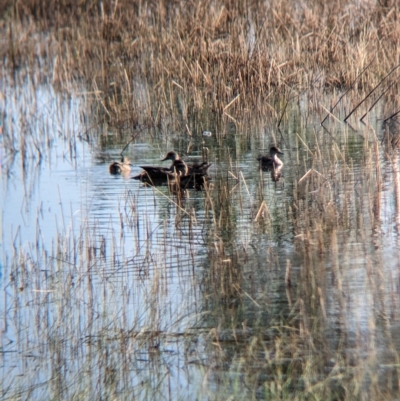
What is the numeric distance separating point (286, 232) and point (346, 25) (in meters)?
7.31

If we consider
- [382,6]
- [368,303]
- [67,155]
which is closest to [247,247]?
[368,303]

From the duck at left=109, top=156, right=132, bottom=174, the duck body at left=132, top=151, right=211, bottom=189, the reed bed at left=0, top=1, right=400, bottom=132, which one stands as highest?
the reed bed at left=0, top=1, right=400, bottom=132

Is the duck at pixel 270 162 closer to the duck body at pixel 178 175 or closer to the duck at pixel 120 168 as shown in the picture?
the duck body at pixel 178 175

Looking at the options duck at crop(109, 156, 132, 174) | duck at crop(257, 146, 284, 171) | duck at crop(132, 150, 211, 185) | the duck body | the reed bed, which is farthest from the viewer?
the reed bed

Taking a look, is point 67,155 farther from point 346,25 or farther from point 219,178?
point 346,25

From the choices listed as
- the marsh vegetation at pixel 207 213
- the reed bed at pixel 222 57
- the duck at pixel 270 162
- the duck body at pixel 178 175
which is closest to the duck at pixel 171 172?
the duck body at pixel 178 175

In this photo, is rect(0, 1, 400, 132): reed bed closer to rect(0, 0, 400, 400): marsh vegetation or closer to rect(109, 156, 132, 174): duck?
rect(0, 0, 400, 400): marsh vegetation

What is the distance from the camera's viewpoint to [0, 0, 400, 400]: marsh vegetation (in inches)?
180

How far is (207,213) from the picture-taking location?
704cm

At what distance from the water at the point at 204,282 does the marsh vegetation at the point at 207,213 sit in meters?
0.02

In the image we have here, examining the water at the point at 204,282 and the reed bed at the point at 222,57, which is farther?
the reed bed at the point at 222,57

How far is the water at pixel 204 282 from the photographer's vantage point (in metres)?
4.45

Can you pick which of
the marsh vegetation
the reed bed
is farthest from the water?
the reed bed

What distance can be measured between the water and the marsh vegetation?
0.05 ft
